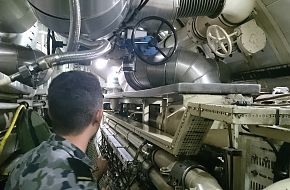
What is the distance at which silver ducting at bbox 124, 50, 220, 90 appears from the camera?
3.10m

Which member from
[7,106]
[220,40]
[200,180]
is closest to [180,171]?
[200,180]

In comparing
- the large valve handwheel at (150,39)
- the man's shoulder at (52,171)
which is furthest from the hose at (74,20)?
the large valve handwheel at (150,39)

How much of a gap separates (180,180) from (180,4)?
1.50 meters

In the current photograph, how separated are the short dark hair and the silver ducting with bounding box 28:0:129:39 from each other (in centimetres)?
37

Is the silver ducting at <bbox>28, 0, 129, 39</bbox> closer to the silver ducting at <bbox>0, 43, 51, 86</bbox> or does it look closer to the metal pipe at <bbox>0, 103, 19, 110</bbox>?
the metal pipe at <bbox>0, 103, 19, 110</bbox>

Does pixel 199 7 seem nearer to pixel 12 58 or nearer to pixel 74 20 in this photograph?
pixel 74 20

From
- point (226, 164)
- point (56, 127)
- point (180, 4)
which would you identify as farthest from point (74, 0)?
point (180, 4)

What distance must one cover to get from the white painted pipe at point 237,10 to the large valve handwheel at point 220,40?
0.15 metres

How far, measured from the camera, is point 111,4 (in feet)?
4.98

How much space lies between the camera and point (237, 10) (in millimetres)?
2688

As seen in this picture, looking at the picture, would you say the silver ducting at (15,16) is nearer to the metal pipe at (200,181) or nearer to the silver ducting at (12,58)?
the silver ducting at (12,58)

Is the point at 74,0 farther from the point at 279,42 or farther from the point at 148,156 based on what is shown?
the point at 279,42

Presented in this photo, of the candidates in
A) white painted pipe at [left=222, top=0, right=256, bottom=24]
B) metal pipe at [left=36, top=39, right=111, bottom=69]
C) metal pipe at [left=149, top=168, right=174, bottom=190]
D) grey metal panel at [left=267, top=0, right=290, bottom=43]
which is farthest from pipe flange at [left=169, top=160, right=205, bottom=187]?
grey metal panel at [left=267, top=0, right=290, bottom=43]

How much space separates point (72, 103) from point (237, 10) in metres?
2.03
